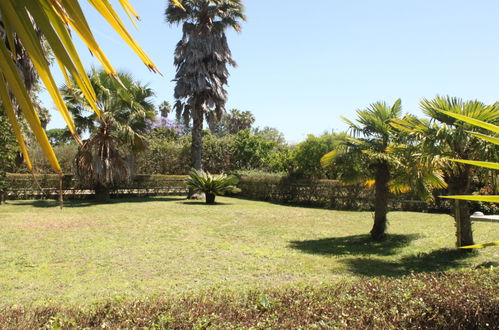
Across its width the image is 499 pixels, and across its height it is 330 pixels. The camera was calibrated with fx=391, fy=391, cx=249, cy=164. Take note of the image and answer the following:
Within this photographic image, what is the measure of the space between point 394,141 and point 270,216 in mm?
6011

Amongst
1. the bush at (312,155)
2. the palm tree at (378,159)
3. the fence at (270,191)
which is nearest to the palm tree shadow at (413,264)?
the palm tree at (378,159)

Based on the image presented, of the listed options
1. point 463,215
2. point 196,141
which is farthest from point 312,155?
point 463,215

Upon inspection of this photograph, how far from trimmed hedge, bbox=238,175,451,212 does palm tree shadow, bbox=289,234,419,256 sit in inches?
205

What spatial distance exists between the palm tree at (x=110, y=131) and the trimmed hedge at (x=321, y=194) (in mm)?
7262

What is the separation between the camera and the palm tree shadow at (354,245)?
8656mm

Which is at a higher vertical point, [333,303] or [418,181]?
[418,181]

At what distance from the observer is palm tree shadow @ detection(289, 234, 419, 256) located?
8656mm

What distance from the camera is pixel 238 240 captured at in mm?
9695

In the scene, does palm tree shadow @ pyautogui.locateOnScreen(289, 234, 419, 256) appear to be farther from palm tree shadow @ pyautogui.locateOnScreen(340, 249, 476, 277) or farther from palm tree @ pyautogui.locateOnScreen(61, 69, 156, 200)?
palm tree @ pyautogui.locateOnScreen(61, 69, 156, 200)

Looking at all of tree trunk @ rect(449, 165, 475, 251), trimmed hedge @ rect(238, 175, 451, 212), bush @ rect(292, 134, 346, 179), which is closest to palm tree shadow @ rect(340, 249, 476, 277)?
tree trunk @ rect(449, 165, 475, 251)

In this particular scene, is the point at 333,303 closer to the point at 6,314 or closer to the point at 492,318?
the point at 492,318

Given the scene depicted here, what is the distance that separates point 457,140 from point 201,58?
15744mm

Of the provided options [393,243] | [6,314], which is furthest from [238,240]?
[6,314]

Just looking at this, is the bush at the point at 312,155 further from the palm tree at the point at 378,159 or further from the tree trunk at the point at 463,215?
the tree trunk at the point at 463,215
